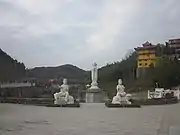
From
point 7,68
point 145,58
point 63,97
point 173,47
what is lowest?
point 63,97

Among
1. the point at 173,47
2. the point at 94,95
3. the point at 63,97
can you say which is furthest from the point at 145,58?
the point at 63,97

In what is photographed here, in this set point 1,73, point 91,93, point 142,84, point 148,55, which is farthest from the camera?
point 148,55

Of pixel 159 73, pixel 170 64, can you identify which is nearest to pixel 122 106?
pixel 159 73

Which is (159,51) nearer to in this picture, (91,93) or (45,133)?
(91,93)

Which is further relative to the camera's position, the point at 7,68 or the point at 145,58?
the point at 145,58

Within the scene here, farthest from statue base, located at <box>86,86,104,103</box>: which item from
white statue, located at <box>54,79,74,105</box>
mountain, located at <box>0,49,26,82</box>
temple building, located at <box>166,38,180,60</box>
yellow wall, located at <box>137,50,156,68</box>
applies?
temple building, located at <box>166,38,180,60</box>

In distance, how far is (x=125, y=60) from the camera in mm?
73812

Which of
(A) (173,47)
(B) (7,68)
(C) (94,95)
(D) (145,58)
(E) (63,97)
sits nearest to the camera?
(E) (63,97)

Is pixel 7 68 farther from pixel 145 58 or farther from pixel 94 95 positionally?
pixel 145 58

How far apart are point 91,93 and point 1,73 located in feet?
66.5

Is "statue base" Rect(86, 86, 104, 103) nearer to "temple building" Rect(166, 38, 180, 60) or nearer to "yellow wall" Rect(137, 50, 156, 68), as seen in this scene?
"yellow wall" Rect(137, 50, 156, 68)

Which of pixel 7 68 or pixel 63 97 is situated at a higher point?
pixel 7 68

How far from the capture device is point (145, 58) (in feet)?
206

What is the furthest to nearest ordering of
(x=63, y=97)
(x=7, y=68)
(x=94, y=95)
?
1. (x=7, y=68)
2. (x=94, y=95)
3. (x=63, y=97)
